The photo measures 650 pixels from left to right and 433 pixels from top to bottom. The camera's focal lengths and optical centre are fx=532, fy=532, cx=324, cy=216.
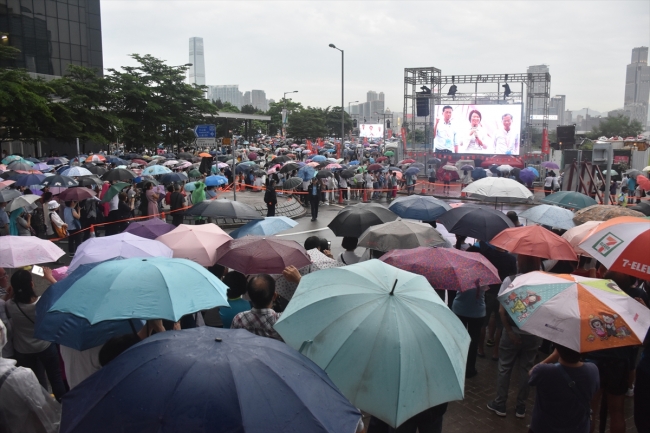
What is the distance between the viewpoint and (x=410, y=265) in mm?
5656

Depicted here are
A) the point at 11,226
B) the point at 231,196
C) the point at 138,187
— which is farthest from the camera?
the point at 231,196

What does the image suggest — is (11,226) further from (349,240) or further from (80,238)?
(349,240)

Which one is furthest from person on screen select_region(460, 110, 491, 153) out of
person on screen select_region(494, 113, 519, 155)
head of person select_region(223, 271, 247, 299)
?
head of person select_region(223, 271, 247, 299)

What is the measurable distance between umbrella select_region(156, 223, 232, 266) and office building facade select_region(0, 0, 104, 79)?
3782 centimetres

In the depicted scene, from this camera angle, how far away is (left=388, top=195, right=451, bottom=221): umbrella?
31.7 ft

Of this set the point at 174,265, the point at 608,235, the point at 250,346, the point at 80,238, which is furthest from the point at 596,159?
the point at 80,238

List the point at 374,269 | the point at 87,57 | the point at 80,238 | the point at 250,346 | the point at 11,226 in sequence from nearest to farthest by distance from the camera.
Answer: the point at 250,346
the point at 374,269
the point at 11,226
the point at 80,238
the point at 87,57

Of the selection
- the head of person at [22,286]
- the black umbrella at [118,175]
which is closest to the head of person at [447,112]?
the black umbrella at [118,175]

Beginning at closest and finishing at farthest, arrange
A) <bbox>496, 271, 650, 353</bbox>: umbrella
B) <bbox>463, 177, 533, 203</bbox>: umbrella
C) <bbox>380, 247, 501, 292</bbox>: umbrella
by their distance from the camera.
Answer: <bbox>496, 271, 650, 353</bbox>: umbrella → <bbox>380, 247, 501, 292</bbox>: umbrella → <bbox>463, 177, 533, 203</bbox>: umbrella

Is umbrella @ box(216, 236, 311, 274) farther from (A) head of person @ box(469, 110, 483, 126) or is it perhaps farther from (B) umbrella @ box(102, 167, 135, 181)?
(A) head of person @ box(469, 110, 483, 126)

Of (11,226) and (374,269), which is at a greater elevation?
(374,269)

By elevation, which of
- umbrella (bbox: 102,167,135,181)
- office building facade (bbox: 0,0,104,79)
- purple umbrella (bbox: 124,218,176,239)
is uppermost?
office building facade (bbox: 0,0,104,79)

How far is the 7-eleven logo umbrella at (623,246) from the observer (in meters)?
5.47

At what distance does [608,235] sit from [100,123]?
28053mm
